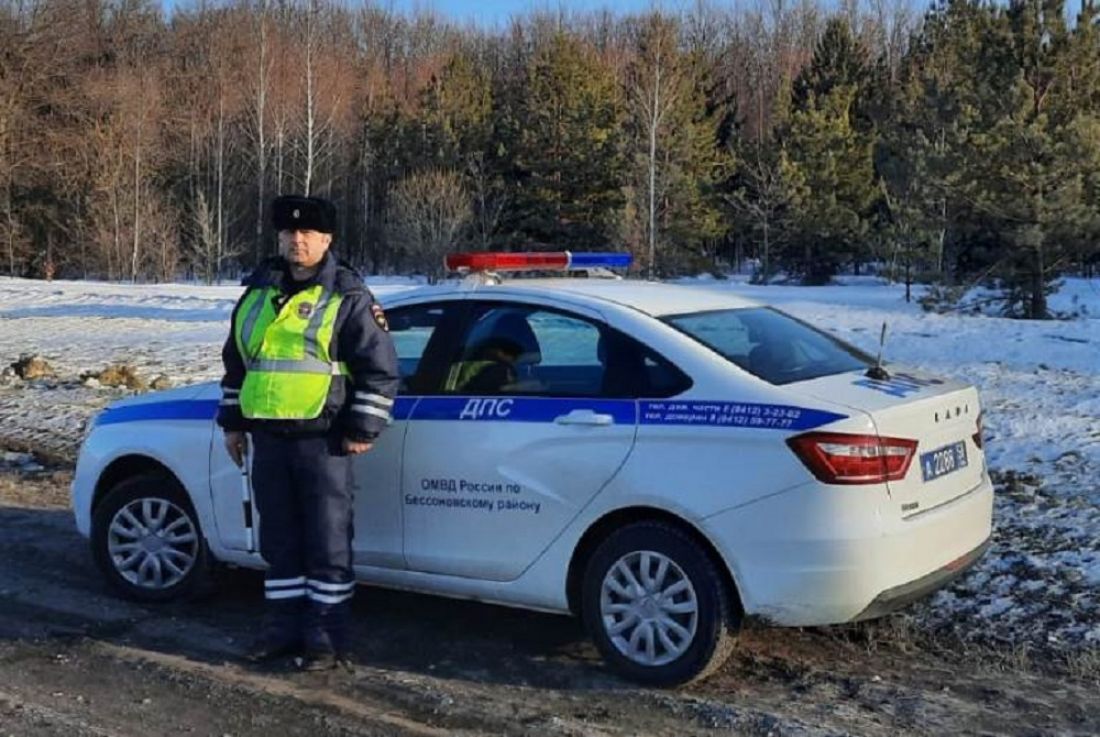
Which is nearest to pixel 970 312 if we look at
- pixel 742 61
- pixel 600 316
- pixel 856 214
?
pixel 600 316

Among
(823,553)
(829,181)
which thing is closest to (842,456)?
(823,553)

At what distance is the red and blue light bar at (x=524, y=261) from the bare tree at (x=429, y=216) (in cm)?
3822

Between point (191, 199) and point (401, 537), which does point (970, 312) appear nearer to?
point (401, 537)

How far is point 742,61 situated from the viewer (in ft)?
222

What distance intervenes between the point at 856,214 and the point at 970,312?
21424mm

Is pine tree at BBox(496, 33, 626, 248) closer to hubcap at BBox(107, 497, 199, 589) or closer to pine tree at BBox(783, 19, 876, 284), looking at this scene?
pine tree at BBox(783, 19, 876, 284)

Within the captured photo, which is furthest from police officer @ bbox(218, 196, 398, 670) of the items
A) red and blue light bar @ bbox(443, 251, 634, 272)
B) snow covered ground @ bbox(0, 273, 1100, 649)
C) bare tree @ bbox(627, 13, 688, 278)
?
bare tree @ bbox(627, 13, 688, 278)

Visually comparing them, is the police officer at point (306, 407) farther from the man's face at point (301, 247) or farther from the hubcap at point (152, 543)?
the hubcap at point (152, 543)

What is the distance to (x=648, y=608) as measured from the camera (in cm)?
468

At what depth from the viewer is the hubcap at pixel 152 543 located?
5836 mm

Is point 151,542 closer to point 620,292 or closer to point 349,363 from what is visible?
point 349,363

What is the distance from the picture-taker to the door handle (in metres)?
4.73

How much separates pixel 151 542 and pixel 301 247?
1856 millimetres

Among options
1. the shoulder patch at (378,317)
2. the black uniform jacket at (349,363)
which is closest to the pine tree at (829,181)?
the shoulder patch at (378,317)
